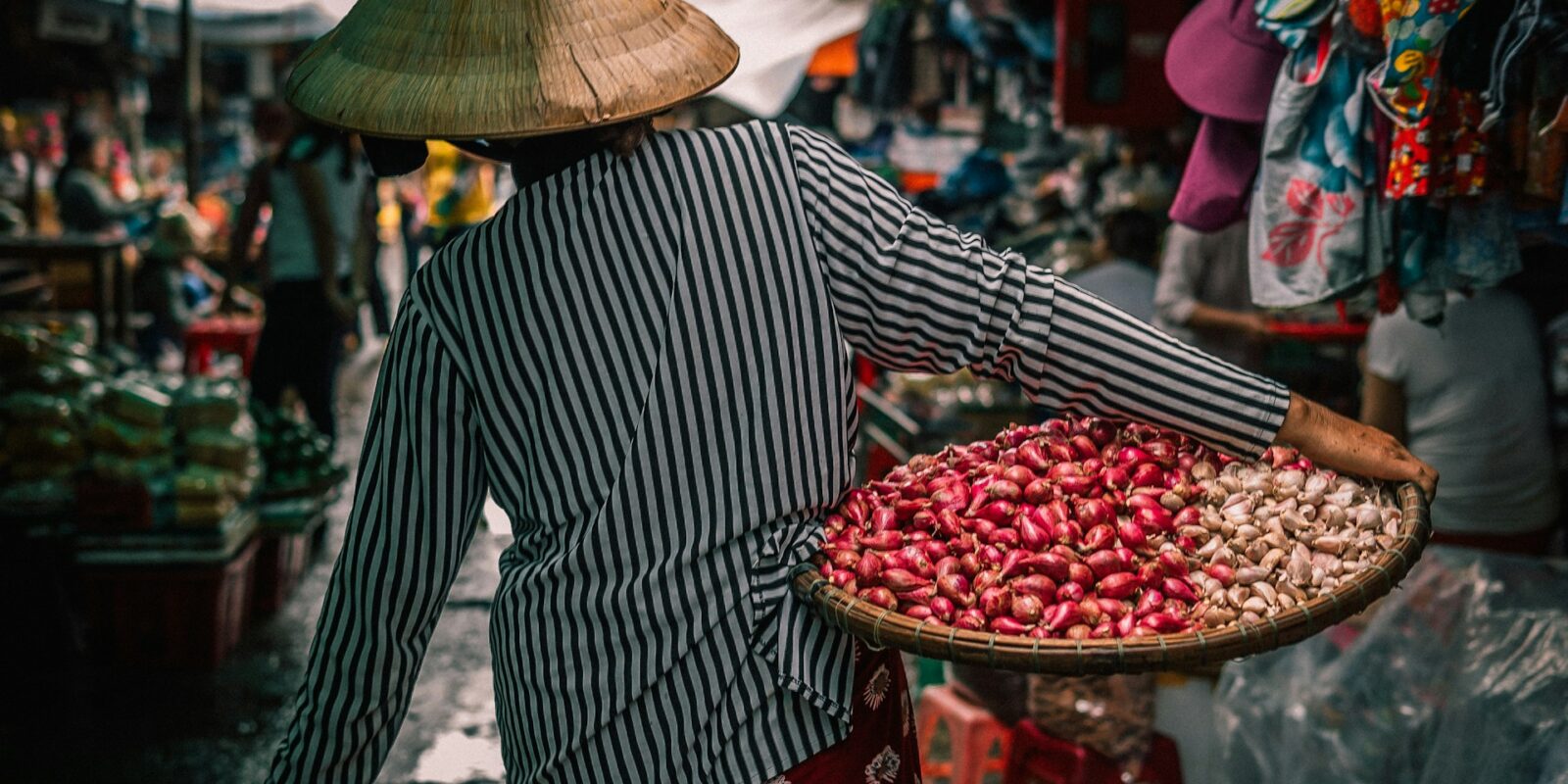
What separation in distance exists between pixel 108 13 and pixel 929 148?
24.0 feet

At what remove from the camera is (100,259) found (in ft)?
23.3

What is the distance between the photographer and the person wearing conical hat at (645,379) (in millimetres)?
A: 1799

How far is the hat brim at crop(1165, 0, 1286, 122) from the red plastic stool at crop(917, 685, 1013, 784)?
158cm

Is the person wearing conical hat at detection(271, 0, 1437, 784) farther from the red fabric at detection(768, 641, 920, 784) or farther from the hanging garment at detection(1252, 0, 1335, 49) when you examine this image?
the hanging garment at detection(1252, 0, 1335, 49)

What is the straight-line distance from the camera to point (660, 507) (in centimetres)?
181

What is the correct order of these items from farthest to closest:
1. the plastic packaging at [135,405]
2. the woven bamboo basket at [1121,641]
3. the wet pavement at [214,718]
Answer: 1. the plastic packaging at [135,405]
2. the wet pavement at [214,718]
3. the woven bamboo basket at [1121,641]

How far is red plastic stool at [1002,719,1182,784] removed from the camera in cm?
332

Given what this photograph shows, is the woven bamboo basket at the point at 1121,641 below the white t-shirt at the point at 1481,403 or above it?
above

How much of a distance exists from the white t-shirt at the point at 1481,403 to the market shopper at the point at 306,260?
447 cm

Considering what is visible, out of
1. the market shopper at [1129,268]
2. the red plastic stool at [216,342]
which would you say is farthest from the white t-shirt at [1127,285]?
the red plastic stool at [216,342]

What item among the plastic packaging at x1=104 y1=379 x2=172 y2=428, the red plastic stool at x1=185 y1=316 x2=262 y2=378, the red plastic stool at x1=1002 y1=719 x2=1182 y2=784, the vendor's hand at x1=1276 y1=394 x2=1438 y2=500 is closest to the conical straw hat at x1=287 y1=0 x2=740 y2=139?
the vendor's hand at x1=1276 y1=394 x2=1438 y2=500

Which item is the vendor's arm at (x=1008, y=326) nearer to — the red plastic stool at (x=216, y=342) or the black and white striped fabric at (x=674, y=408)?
the black and white striped fabric at (x=674, y=408)

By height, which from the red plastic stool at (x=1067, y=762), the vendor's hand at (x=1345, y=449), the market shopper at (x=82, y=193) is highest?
the vendor's hand at (x=1345, y=449)

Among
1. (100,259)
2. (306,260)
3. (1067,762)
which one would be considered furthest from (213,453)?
(1067,762)
